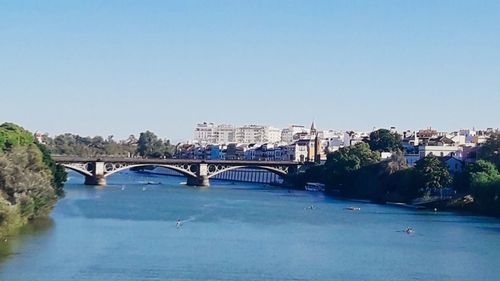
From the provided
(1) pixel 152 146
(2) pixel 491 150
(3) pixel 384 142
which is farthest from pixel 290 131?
(2) pixel 491 150

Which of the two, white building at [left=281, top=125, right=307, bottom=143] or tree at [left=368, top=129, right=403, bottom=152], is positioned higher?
white building at [left=281, top=125, right=307, bottom=143]

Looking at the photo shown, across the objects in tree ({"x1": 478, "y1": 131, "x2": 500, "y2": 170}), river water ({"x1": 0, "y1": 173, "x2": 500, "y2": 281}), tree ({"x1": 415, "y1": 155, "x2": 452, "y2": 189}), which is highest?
tree ({"x1": 478, "y1": 131, "x2": 500, "y2": 170})

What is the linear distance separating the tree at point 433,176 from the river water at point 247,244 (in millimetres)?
2523

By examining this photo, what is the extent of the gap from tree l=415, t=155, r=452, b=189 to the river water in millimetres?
2523

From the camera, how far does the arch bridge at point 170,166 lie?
6625 cm

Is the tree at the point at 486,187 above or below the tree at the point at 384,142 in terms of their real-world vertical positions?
below

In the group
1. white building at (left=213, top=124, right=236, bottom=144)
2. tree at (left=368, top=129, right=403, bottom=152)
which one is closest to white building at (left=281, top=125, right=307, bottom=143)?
white building at (left=213, top=124, right=236, bottom=144)

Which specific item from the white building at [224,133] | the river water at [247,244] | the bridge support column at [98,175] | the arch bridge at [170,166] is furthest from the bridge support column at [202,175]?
the white building at [224,133]

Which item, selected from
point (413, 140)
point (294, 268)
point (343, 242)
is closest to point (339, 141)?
point (413, 140)

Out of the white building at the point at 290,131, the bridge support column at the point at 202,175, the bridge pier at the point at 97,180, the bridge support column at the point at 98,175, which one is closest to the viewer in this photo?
the bridge support column at the point at 98,175

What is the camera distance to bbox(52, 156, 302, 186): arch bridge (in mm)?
66250

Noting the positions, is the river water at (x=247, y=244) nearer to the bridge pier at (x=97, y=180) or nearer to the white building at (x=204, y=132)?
the bridge pier at (x=97, y=180)

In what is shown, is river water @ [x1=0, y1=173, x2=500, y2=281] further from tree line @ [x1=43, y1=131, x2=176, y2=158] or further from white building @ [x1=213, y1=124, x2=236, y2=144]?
white building @ [x1=213, y1=124, x2=236, y2=144]

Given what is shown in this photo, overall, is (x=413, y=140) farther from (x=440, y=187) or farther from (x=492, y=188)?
(x=492, y=188)
